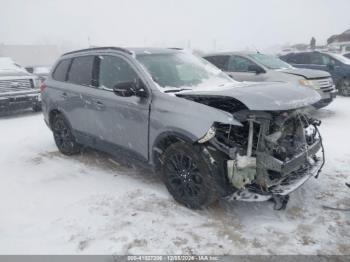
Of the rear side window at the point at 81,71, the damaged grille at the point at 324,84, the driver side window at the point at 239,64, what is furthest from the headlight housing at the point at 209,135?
the driver side window at the point at 239,64

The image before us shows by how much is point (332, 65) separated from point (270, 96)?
9389 millimetres

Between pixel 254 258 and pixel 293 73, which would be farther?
pixel 293 73

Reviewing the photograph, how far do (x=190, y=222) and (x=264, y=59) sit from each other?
270 inches

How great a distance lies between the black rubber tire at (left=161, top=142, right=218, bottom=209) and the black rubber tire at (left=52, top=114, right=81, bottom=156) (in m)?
2.44

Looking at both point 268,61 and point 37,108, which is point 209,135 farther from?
point 37,108

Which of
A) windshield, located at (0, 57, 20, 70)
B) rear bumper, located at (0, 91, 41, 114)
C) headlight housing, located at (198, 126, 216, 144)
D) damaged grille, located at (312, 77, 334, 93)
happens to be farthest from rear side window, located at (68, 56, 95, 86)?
windshield, located at (0, 57, 20, 70)

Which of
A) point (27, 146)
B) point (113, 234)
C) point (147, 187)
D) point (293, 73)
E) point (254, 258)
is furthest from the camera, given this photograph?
point (293, 73)

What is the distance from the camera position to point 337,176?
16.2 ft

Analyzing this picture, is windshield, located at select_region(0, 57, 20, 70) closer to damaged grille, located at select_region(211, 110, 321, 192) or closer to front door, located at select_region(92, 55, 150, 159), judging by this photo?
front door, located at select_region(92, 55, 150, 159)

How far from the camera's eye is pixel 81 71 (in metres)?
5.57

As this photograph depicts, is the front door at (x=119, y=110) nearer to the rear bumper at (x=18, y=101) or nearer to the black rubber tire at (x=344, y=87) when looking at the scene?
the rear bumper at (x=18, y=101)

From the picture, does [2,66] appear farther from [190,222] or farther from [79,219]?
[190,222]

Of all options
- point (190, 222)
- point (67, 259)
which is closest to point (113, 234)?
point (67, 259)

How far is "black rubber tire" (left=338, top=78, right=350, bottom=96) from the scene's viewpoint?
12008 mm
